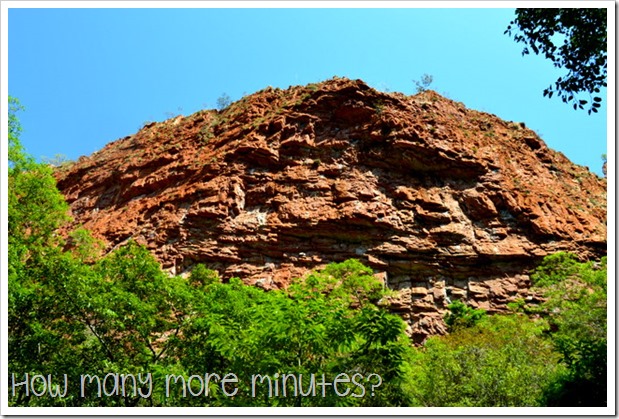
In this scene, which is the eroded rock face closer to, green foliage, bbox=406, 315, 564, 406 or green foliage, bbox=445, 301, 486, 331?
green foliage, bbox=445, 301, 486, 331

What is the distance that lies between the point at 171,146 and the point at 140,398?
74.7 feet

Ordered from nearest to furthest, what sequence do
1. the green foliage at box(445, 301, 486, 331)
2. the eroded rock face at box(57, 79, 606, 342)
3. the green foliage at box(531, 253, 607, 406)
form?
the green foliage at box(531, 253, 607, 406)
the green foliage at box(445, 301, 486, 331)
the eroded rock face at box(57, 79, 606, 342)

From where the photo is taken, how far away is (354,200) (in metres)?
26.5

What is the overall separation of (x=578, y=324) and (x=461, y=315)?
8692 millimetres

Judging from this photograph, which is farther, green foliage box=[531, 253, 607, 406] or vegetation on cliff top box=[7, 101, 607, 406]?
vegetation on cliff top box=[7, 101, 607, 406]

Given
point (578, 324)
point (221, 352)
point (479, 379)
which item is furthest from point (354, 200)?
point (221, 352)

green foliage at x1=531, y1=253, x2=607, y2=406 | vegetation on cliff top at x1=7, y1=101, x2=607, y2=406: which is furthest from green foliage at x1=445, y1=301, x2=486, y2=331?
vegetation on cliff top at x1=7, y1=101, x2=607, y2=406

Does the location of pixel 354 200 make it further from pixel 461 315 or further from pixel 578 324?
pixel 578 324

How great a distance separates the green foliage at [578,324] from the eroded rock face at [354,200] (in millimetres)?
2948

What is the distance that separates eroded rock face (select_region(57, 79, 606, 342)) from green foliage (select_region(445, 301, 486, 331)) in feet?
1.76

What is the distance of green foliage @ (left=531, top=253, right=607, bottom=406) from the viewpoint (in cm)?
735

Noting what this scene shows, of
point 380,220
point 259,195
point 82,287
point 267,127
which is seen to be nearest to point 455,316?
point 380,220

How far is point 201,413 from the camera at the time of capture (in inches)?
293

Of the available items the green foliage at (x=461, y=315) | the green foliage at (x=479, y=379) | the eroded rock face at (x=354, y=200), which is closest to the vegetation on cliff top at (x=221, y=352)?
the green foliage at (x=479, y=379)
